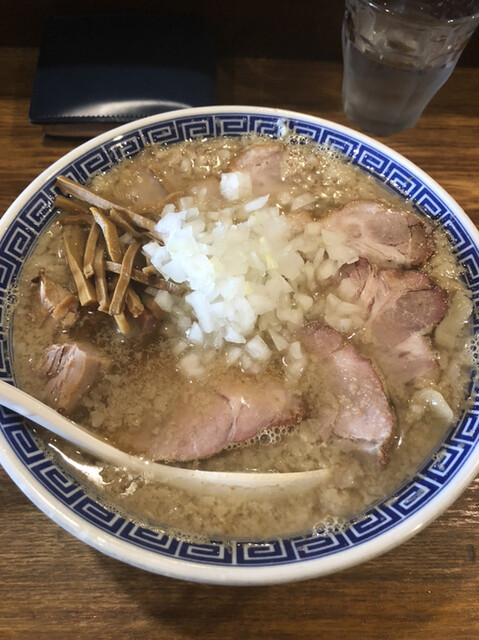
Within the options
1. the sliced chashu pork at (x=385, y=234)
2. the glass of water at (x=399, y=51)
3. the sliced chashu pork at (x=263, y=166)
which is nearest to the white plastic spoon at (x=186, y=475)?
the sliced chashu pork at (x=385, y=234)

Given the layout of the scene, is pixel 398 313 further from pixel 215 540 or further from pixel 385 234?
pixel 215 540

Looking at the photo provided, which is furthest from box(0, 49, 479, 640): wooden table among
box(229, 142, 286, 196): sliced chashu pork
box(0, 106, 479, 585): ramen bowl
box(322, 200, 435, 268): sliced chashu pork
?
box(229, 142, 286, 196): sliced chashu pork

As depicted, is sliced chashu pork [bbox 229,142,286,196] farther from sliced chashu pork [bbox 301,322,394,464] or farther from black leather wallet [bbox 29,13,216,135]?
sliced chashu pork [bbox 301,322,394,464]

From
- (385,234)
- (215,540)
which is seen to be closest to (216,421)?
(215,540)

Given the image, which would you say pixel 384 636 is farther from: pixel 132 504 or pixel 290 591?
pixel 132 504

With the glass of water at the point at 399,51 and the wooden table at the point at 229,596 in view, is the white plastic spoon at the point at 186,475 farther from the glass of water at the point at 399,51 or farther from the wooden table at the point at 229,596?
the glass of water at the point at 399,51
